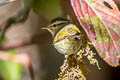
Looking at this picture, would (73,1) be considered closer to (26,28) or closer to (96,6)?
(96,6)

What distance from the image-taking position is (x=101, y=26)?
93 centimetres

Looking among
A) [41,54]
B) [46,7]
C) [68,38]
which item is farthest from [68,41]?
[41,54]

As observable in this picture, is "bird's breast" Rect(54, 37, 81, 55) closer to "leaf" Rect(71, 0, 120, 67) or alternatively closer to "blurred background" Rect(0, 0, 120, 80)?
"leaf" Rect(71, 0, 120, 67)

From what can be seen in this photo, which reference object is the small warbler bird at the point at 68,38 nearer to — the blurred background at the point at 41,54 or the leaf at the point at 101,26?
the leaf at the point at 101,26

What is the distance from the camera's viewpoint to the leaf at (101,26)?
883 mm

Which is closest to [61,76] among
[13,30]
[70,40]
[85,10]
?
[70,40]

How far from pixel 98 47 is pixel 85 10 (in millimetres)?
141

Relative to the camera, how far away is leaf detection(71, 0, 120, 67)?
2.90 ft

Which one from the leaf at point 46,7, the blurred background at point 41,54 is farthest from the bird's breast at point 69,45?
the blurred background at point 41,54

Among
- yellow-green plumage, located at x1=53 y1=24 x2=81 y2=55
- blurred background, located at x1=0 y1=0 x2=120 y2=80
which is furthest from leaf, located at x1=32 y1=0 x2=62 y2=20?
blurred background, located at x1=0 y1=0 x2=120 y2=80

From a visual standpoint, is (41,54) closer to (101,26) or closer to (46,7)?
(46,7)

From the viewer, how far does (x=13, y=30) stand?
2.66 metres

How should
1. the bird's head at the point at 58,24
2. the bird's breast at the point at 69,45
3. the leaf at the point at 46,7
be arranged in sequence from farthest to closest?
the leaf at the point at 46,7, the bird's head at the point at 58,24, the bird's breast at the point at 69,45

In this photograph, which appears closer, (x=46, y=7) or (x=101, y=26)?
(x=101, y=26)
